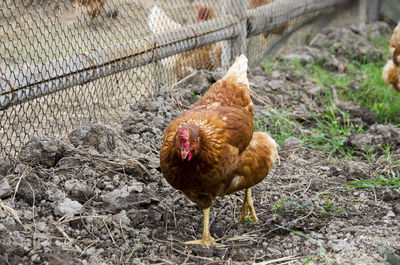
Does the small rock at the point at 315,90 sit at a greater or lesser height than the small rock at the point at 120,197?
lesser

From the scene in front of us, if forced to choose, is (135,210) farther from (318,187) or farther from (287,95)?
(287,95)

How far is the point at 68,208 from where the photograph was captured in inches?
103

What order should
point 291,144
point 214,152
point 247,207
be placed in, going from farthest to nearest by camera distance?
point 291,144 < point 247,207 < point 214,152

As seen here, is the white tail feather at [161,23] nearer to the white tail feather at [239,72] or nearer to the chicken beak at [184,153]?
the white tail feather at [239,72]

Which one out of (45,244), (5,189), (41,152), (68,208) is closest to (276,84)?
(41,152)

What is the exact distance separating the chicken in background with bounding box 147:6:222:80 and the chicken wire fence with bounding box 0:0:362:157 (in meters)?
0.01

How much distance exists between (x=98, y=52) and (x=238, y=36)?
87.3 inches

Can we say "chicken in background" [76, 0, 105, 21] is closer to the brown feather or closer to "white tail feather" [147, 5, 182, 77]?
"white tail feather" [147, 5, 182, 77]

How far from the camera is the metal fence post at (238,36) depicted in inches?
209

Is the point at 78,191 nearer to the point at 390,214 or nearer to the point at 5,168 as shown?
the point at 5,168

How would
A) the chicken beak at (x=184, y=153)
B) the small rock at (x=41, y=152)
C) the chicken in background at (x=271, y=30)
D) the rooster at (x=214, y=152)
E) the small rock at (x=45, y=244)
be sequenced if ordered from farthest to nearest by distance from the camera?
1. the chicken in background at (x=271, y=30)
2. the small rock at (x=41, y=152)
3. the rooster at (x=214, y=152)
4. the chicken beak at (x=184, y=153)
5. the small rock at (x=45, y=244)

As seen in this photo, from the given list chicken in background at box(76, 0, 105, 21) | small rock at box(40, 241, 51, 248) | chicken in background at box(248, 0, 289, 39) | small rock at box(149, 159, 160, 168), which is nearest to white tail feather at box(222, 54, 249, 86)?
small rock at box(149, 159, 160, 168)

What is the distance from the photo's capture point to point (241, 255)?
262 centimetres

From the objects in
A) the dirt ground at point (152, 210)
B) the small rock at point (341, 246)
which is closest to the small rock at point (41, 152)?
the dirt ground at point (152, 210)
